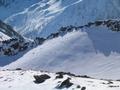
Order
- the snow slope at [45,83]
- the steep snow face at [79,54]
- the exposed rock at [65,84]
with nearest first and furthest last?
the snow slope at [45,83] < the exposed rock at [65,84] < the steep snow face at [79,54]

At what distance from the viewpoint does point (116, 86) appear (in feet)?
147

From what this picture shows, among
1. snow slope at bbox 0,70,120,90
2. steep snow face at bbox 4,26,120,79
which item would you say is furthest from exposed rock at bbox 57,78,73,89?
steep snow face at bbox 4,26,120,79

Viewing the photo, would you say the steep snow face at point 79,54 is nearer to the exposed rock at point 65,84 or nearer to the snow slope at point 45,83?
the snow slope at point 45,83

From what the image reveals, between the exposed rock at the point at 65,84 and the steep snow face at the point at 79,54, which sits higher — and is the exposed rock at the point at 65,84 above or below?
above

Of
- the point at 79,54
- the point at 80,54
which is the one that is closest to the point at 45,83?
the point at 80,54

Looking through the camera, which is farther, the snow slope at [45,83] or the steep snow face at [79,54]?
the steep snow face at [79,54]

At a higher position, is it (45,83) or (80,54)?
(45,83)

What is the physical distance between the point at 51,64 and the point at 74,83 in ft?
151

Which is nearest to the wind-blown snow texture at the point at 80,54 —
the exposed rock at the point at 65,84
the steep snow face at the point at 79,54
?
the steep snow face at the point at 79,54

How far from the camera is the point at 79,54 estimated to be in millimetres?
91875

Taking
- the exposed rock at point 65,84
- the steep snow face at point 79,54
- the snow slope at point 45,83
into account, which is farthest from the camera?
the steep snow face at point 79,54

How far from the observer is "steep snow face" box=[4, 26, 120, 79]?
83713 mm

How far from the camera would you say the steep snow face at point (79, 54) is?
8371 centimetres

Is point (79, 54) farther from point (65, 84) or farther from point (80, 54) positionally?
point (65, 84)
